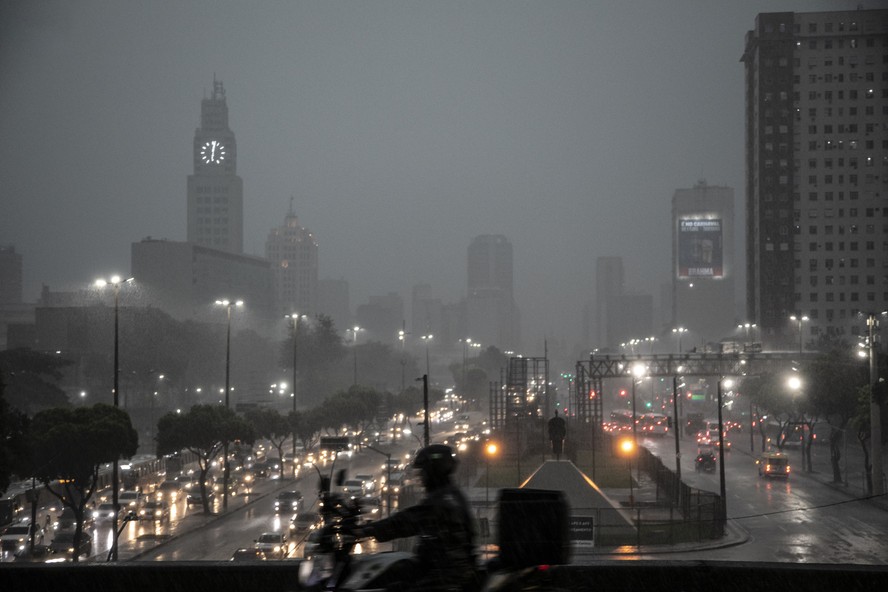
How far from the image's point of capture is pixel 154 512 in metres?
36.7

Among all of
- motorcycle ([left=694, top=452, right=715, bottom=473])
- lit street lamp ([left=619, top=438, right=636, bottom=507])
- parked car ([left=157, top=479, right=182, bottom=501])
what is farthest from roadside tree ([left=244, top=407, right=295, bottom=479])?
motorcycle ([left=694, top=452, right=715, bottom=473])

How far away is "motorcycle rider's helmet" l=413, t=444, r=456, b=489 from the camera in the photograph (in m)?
5.38

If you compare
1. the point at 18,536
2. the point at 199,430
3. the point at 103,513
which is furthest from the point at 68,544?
the point at 199,430

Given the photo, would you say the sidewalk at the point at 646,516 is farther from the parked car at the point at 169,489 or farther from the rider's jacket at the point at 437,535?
the parked car at the point at 169,489

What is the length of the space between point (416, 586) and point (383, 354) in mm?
130709

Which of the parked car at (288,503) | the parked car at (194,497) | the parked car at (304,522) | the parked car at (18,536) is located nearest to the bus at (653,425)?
the parked car at (194,497)

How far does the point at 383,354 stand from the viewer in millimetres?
135500

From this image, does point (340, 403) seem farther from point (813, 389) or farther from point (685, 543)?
point (685, 543)

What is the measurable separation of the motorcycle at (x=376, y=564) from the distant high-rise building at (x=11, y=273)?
15101cm

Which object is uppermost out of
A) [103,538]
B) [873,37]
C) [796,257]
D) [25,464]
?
[873,37]

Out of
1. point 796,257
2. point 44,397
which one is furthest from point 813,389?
point 796,257

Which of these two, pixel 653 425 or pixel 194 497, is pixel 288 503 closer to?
pixel 194 497

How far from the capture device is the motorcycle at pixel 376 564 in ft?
16.6

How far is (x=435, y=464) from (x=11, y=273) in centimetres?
16176
